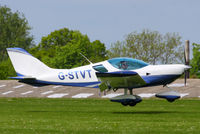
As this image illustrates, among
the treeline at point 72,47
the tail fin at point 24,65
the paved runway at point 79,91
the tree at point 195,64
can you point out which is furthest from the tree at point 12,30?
the tail fin at point 24,65

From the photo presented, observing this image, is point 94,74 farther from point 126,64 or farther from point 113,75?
point 113,75

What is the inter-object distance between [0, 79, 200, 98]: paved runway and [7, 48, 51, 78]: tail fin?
1542cm

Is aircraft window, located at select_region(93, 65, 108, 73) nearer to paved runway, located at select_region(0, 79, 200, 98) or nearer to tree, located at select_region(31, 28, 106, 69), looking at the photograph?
paved runway, located at select_region(0, 79, 200, 98)

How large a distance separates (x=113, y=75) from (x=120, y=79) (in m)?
0.73

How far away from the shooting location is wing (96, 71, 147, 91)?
83.2 feet

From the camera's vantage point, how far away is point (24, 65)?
29.1 metres

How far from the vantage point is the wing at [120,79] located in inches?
998

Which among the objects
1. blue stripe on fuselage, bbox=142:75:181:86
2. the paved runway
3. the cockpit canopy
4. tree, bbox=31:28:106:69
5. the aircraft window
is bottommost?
the paved runway

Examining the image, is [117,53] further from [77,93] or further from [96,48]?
[77,93]

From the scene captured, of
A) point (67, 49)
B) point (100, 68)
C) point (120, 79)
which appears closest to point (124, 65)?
point (120, 79)

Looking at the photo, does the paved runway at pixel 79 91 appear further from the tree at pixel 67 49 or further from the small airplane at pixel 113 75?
the tree at pixel 67 49

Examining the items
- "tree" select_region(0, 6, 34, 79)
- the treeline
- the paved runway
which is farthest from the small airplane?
"tree" select_region(0, 6, 34, 79)

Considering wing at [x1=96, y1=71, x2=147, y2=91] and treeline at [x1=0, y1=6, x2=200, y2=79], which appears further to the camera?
treeline at [x1=0, y1=6, x2=200, y2=79]

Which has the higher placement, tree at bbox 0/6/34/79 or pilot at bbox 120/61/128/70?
tree at bbox 0/6/34/79
